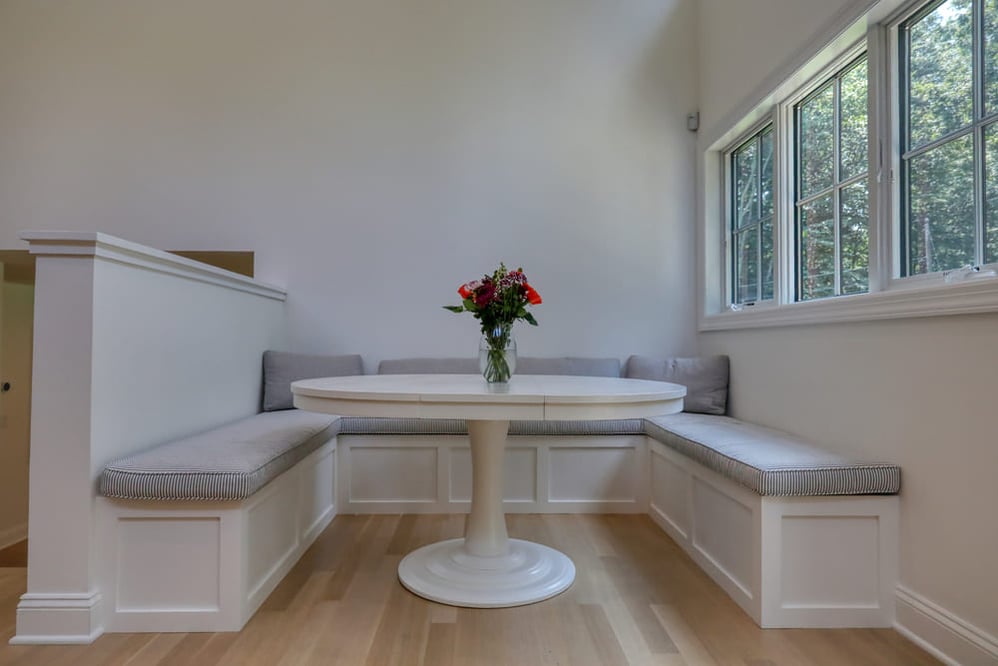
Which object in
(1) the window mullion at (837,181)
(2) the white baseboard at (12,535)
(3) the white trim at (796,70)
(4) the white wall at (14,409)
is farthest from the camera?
(4) the white wall at (14,409)

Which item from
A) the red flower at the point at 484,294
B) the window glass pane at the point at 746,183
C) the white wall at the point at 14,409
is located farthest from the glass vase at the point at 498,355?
the white wall at the point at 14,409

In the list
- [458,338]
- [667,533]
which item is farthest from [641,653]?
[458,338]

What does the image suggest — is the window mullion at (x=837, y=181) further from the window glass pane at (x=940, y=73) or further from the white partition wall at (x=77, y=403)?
the white partition wall at (x=77, y=403)

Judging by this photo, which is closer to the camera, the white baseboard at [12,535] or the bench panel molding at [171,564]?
the bench panel molding at [171,564]

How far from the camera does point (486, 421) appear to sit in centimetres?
192

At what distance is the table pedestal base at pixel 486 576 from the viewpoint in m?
1.78

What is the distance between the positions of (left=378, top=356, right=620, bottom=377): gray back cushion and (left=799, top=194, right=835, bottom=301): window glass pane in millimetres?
1147

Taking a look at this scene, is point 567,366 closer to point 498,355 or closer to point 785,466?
point 498,355

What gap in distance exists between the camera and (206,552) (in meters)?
1.63

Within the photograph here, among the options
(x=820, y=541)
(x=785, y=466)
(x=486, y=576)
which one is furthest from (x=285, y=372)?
(x=820, y=541)

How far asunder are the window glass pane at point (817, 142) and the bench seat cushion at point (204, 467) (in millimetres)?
2441

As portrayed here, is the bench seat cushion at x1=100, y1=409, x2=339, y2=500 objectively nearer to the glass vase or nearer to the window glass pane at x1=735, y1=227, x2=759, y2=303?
the glass vase

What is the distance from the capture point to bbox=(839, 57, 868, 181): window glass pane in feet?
6.68

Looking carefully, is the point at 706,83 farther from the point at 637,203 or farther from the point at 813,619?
the point at 813,619
